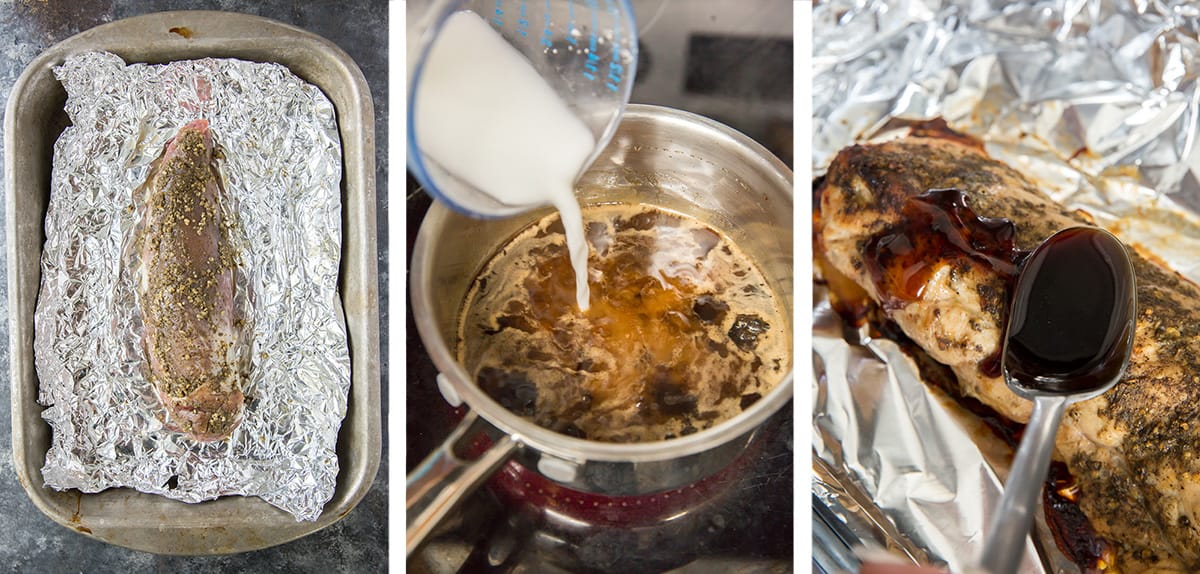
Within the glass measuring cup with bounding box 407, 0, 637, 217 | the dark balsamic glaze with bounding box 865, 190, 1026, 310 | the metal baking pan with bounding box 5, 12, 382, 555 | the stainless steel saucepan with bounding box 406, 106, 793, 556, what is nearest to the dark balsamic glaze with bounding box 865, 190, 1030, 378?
the dark balsamic glaze with bounding box 865, 190, 1026, 310

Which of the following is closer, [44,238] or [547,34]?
[547,34]

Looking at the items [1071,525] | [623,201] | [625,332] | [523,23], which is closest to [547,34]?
[523,23]

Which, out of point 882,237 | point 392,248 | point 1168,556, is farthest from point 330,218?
point 1168,556

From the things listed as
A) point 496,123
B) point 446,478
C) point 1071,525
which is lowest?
point 1071,525

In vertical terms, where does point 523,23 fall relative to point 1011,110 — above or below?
above

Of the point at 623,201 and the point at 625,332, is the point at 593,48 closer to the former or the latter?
the point at 623,201

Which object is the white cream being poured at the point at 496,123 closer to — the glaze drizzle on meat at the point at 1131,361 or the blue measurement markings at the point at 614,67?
the blue measurement markings at the point at 614,67

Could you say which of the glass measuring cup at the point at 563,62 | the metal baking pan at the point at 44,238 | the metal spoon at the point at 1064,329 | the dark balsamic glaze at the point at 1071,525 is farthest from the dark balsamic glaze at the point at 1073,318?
the metal baking pan at the point at 44,238
